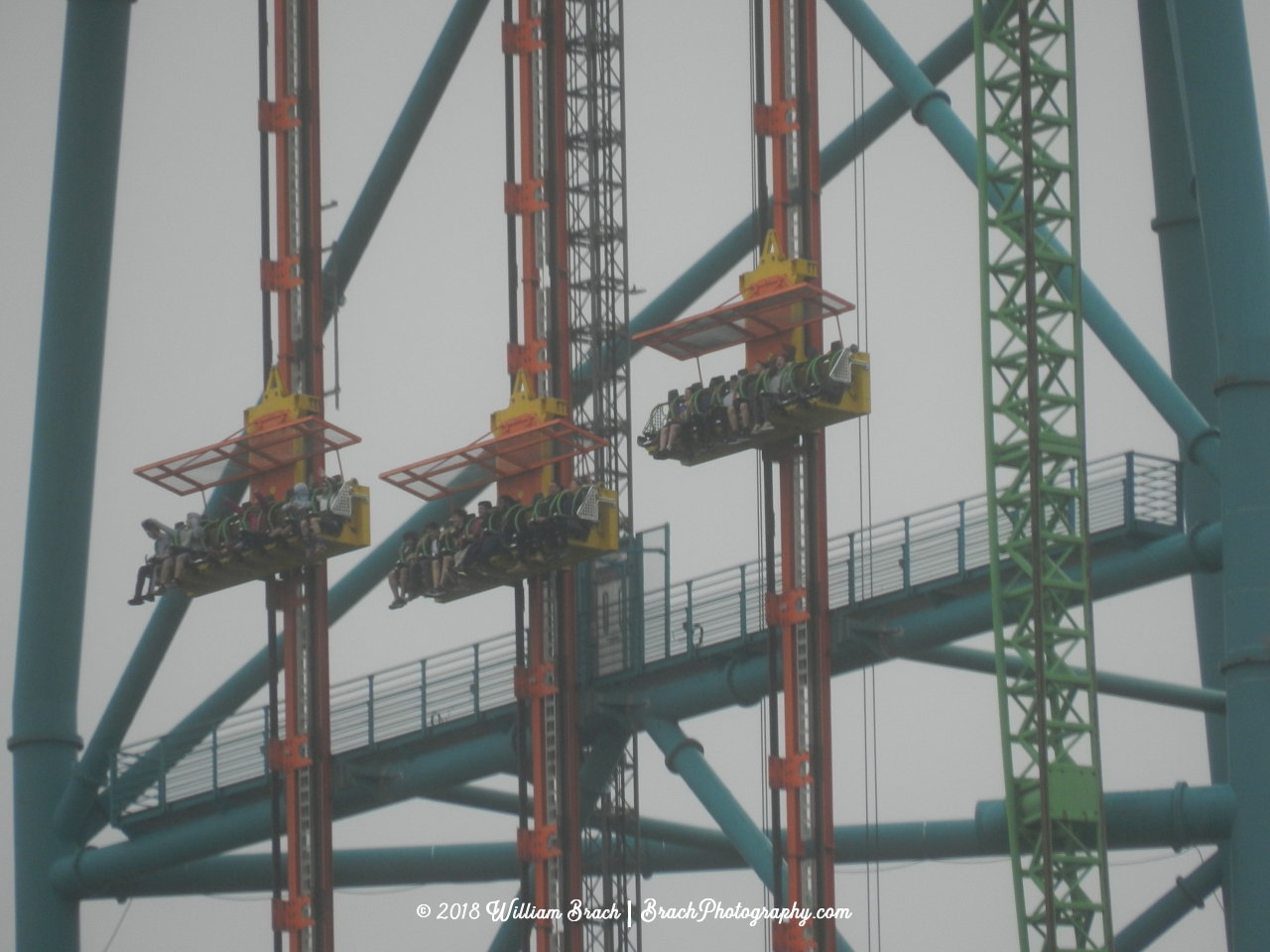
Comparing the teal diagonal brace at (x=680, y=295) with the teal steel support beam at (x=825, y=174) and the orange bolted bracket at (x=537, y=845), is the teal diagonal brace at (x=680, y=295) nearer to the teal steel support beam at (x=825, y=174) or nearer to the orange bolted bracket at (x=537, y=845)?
the teal steel support beam at (x=825, y=174)

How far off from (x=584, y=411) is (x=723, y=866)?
7.38 meters

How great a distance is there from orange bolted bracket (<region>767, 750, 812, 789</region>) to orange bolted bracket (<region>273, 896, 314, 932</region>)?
27.7ft

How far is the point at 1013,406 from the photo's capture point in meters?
41.8

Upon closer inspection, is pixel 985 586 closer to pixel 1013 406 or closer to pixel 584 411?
pixel 1013 406

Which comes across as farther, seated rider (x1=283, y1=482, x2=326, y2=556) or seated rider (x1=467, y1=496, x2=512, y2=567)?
seated rider (x1=283, y1=482, x2=326, y2=556)

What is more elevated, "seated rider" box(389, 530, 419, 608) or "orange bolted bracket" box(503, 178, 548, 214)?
"orange bolted bracket" box(503, 178, 548, 214)

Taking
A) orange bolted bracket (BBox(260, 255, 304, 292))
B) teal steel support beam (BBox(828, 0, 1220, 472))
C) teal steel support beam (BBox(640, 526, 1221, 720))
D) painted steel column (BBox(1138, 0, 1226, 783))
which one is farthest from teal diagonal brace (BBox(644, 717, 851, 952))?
orange bolted bracket (BBox(260, 255, 304, 292))

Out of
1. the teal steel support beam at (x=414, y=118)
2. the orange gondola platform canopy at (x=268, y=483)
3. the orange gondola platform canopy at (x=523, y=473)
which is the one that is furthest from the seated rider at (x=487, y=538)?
the teal steel support beam at (x=414, y=118)

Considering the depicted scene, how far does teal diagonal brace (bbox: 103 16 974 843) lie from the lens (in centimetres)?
4966

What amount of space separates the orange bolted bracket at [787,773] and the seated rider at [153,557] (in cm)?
1067

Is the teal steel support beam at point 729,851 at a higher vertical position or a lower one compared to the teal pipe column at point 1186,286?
lower

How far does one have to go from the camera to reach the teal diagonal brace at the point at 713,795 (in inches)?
1724

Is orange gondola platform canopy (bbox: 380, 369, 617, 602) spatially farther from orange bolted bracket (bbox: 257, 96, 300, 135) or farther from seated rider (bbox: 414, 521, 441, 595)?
Answer: orange bolted bracket (bbox: 257, 96, 300, 135)

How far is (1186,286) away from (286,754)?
1529 centimetres
